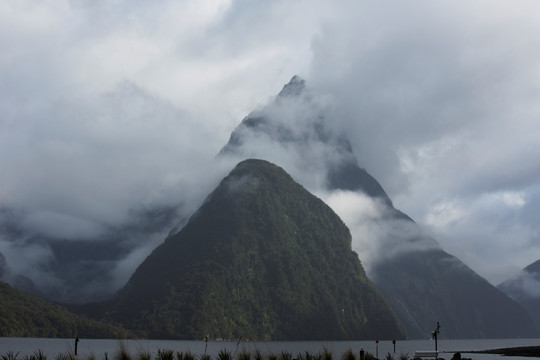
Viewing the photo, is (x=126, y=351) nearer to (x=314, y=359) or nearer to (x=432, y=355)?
(x=314, y=359)

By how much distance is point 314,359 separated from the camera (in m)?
31.6

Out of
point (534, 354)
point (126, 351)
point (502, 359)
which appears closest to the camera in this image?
point (126, 351)

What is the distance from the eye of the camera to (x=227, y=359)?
27906 millimetres

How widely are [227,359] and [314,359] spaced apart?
5919 mm

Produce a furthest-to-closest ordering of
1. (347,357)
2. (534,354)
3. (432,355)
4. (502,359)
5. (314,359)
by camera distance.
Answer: (534,354) → (502,359) → (432,355) → (314,359) → (347,357)

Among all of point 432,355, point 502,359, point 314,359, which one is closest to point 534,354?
point 502,359

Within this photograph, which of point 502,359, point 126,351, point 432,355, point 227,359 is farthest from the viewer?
point 502,359

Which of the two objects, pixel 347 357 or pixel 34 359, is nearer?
pixel 34 359

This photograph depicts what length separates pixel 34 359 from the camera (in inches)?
1016

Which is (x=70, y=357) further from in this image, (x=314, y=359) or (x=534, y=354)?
(x=534, y=354)

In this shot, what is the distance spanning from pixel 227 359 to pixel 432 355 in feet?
219

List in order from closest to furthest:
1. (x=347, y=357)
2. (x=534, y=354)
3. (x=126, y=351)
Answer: (x=126, y=351), (x=347, y=357), (x=534, y=354)

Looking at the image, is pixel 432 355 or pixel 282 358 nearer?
pixel 282 358

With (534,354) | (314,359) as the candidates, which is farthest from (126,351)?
(534,354)
